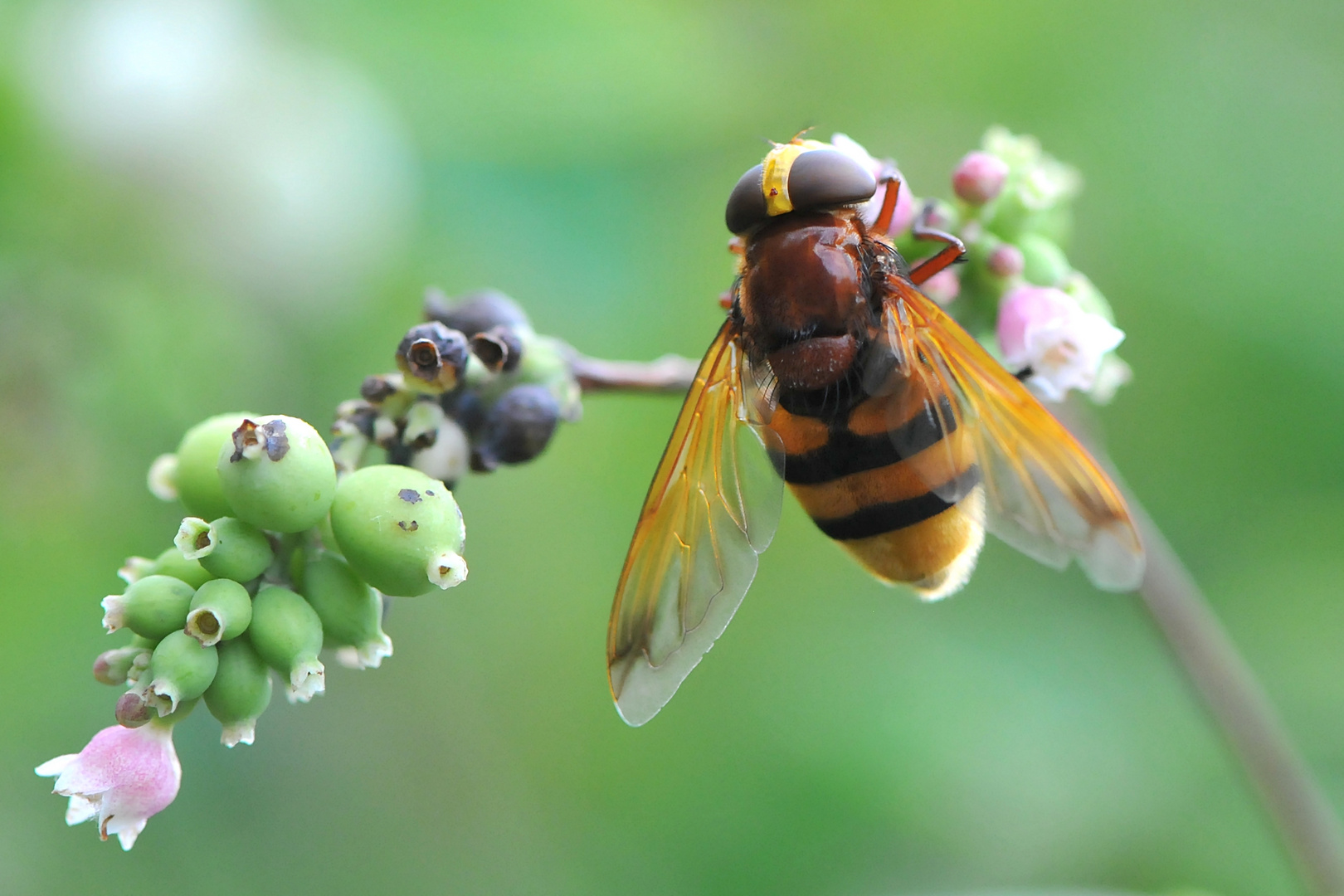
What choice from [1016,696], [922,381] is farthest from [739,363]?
[1016,696]

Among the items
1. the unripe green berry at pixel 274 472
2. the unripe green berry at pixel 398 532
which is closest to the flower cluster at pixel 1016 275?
the unripe green berry at pixel 398 532

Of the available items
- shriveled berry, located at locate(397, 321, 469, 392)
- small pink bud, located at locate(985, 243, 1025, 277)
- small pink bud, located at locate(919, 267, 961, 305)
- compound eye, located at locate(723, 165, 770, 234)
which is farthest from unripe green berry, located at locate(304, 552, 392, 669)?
small pink bud, located at locate(985, 243, 1025, 277)

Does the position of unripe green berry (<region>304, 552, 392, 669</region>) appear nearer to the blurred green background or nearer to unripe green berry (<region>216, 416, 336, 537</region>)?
unripe green berry (<region>216, 416, 336, 537</region>)

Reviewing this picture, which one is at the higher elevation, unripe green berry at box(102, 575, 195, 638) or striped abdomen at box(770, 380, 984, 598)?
striped abdomen at box(770, 380, 984, 598)

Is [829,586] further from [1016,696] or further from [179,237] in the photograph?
[179,237]

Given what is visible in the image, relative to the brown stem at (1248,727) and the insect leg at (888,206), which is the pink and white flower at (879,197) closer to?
the insect leg at (888,206)

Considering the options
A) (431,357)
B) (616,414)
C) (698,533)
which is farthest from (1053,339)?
(616,414)
